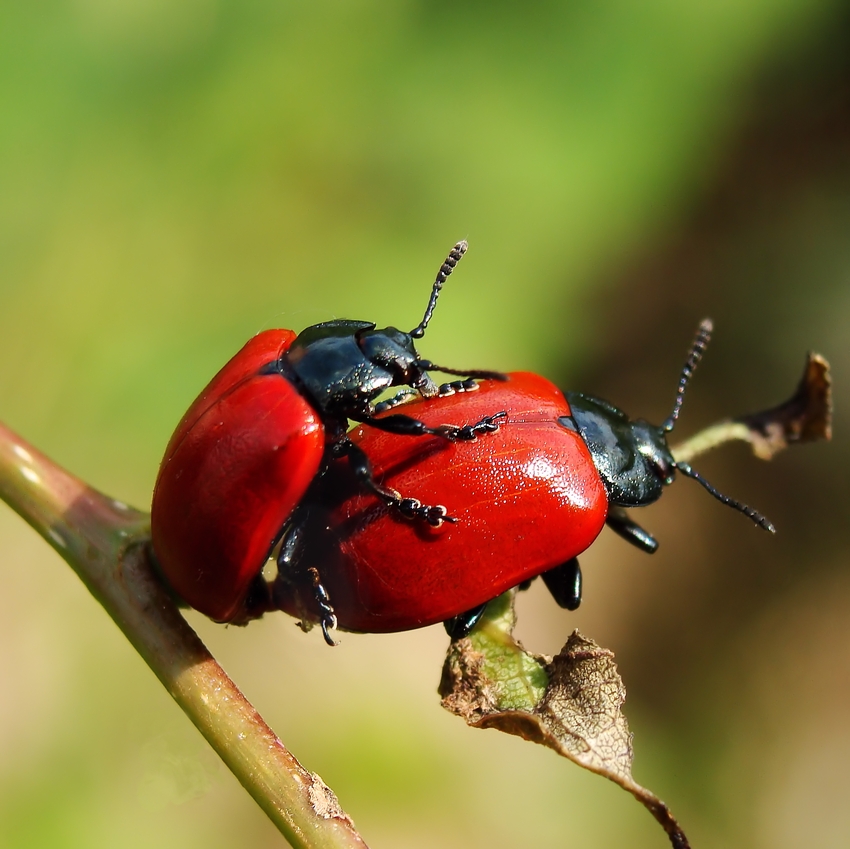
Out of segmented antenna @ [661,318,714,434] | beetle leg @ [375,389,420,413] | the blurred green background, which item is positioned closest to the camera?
beetle leg @ [375,389,420,413]

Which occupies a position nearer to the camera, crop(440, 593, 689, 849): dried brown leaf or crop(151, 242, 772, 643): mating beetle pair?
crop(440, 593, 689, 849): dried brown leaf

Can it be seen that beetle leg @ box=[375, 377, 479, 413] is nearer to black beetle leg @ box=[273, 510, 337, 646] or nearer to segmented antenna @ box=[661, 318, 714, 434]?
black beetle leg @ box=[273, 510, 337, 646]

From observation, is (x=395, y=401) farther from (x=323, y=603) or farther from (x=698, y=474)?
(x=698, y=474)

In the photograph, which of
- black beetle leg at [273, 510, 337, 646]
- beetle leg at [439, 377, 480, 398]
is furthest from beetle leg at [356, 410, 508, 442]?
black beetle leg at [273, 510, 337, 646]

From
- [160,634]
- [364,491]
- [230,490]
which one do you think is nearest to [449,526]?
[364,491]

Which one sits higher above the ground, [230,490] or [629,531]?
[230,490]

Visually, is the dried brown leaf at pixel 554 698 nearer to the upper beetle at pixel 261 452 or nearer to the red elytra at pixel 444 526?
the red elytra at pixel 444 526

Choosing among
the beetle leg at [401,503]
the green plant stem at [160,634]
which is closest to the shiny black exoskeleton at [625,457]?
the beetle leg at [401,503]
